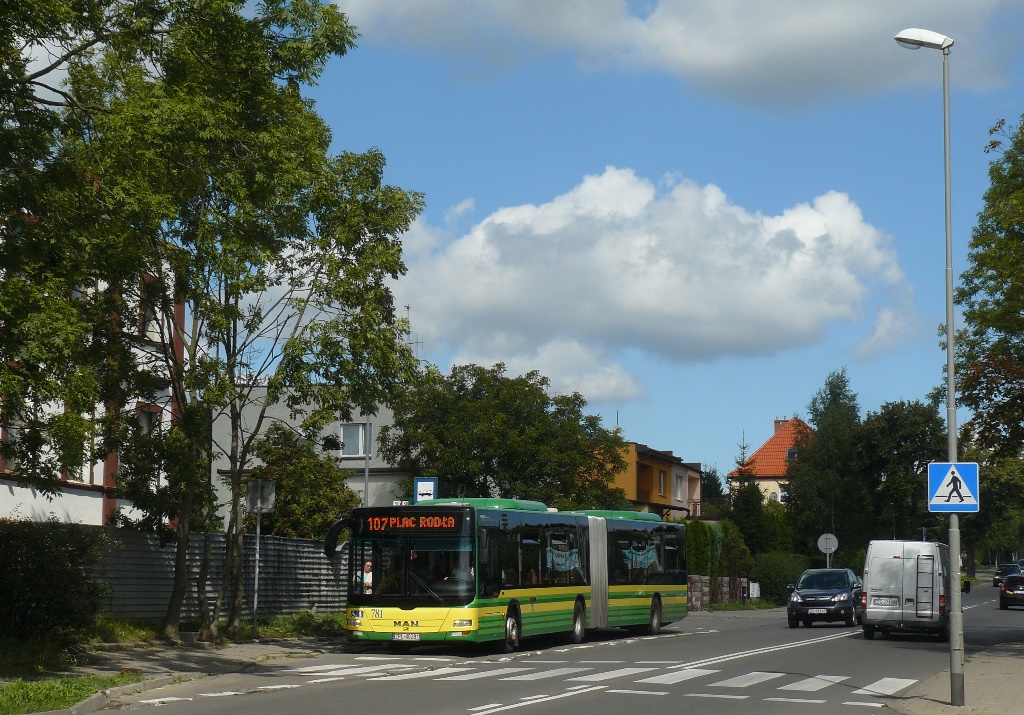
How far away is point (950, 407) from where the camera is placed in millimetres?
16609

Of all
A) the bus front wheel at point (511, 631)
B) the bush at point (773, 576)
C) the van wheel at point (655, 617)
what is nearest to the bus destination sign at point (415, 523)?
the bus front wheel at point (511, 631)

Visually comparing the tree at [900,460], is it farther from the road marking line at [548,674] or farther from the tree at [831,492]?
the road marking line at [548,674]

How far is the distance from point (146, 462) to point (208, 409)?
155cm

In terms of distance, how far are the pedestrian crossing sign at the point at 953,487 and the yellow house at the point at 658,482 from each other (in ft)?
163

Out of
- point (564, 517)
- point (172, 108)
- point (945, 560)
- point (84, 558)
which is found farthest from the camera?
point (945, 560)

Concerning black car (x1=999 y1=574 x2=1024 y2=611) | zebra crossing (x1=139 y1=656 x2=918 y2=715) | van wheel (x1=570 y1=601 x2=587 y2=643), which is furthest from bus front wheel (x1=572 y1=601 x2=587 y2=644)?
black car (x1=999 y1=574 x2=1024 y2=611)

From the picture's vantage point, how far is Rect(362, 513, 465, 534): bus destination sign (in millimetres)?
23478

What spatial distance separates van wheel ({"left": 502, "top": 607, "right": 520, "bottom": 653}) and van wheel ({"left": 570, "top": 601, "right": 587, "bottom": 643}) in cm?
323

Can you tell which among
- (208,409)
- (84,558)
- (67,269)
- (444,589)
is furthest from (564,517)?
(67,269)

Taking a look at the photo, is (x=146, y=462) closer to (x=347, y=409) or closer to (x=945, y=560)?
(x=347, y=409)

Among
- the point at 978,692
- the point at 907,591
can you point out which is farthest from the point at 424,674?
the point at 907,591

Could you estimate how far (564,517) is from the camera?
28.1m

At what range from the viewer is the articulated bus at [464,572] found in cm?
2309

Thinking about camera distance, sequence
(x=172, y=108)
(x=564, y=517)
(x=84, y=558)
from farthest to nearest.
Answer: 1. (x=564, y=517)
2. (x=84, y=558)
3. (x=172, y=108)
